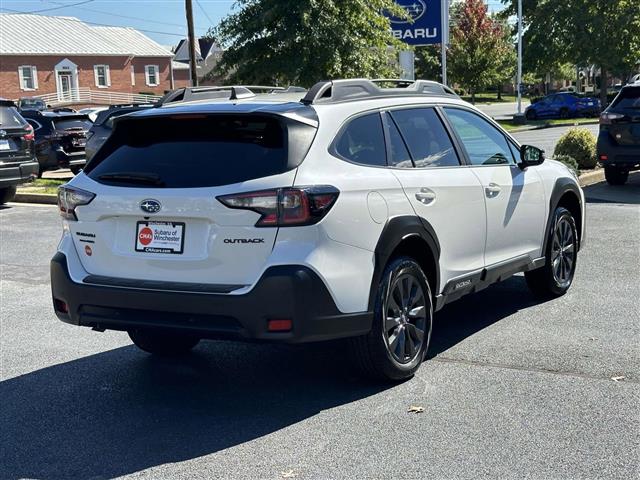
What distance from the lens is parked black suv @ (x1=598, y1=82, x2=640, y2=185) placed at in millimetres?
14531

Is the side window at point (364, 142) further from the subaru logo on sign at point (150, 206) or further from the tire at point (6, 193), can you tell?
the tire at point (6, 193)

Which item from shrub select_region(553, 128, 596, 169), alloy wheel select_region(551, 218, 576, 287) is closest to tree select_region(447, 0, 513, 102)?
shrub select_region(553, 128, 596, 169)

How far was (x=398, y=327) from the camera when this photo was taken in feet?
17.9

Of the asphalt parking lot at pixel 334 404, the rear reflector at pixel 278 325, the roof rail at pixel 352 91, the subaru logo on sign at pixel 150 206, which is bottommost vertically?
the asphalt parking lot at pixel 334 404

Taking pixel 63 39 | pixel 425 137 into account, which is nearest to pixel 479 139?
pixel 425 137

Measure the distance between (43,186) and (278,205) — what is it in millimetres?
14262

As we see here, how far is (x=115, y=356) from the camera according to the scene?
21.0ft

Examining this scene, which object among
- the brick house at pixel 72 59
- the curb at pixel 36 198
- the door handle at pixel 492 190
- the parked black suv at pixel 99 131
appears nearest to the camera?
the door handle at pixel 492 190

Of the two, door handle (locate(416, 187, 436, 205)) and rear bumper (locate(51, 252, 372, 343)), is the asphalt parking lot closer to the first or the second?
rear bumper (locate(51, 252, 372, 343))

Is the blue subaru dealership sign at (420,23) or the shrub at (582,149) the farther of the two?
the blue subaru dealership sign at (420,23)

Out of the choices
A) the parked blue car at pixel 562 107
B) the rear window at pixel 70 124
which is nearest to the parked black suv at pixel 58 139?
the rear window at pixel 70 124

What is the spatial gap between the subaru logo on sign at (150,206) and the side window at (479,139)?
2.46m

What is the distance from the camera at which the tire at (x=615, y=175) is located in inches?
609

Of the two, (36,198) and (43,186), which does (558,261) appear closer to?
(36,198)
